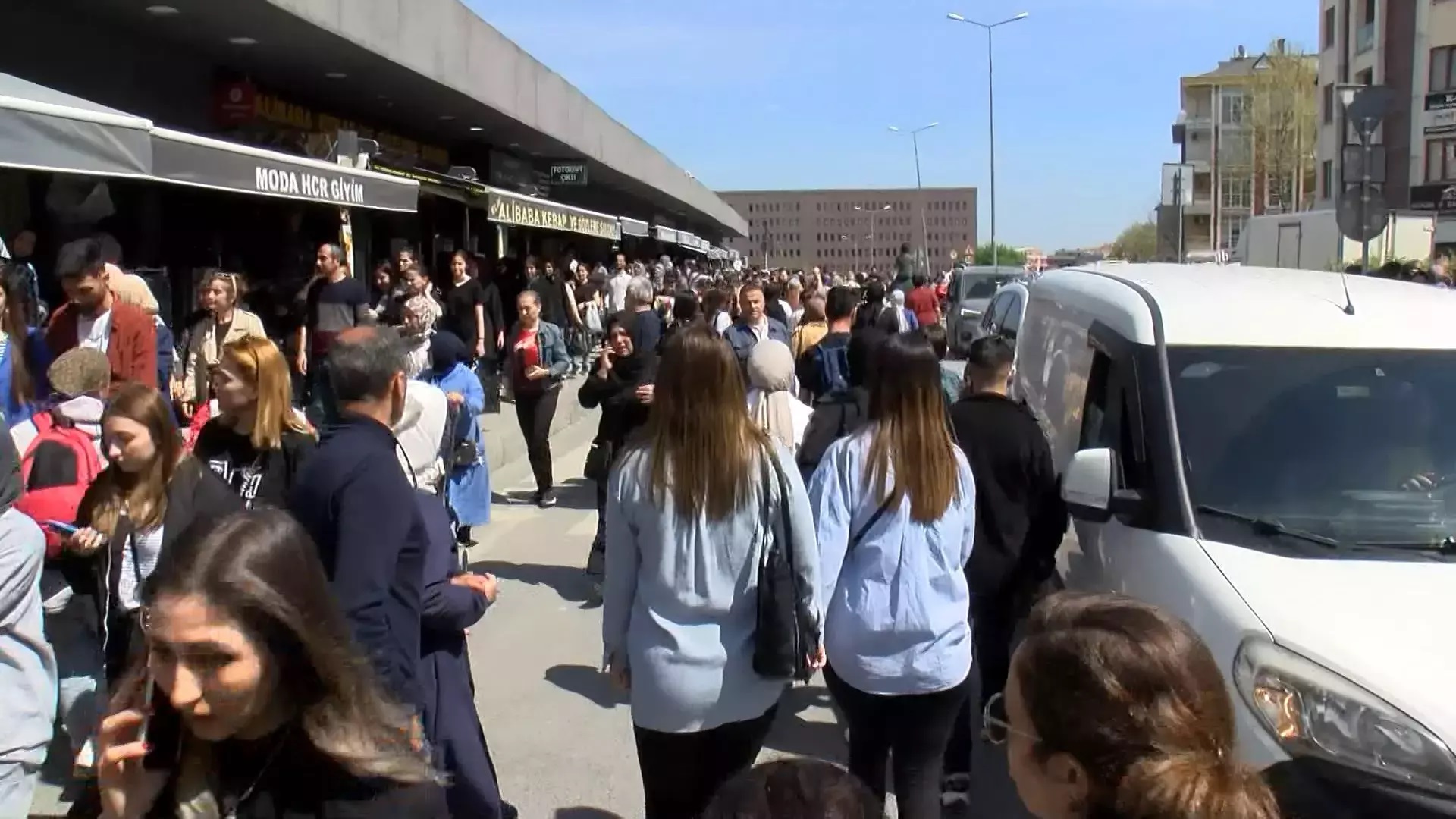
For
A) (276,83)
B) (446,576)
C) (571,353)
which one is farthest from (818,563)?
(571,353)

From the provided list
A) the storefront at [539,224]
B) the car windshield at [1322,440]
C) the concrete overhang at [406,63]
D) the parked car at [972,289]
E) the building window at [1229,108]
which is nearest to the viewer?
the car windshield at [1322,440]

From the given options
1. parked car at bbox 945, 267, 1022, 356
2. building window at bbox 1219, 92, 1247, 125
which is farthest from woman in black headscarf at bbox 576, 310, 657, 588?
building window at bbox 1219, 92, 1247, 125

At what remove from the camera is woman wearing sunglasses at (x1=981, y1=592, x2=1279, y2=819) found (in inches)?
64.3

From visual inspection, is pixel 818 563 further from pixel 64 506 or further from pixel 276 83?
pixel 276 83

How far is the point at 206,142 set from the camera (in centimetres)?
838

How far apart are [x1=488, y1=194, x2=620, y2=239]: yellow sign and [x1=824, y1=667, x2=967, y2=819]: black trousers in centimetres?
1292

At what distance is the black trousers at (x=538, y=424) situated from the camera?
1011cm

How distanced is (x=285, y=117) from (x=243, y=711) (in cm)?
1423

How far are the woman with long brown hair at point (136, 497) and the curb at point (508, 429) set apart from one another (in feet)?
20.4

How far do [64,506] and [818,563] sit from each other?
2760mm

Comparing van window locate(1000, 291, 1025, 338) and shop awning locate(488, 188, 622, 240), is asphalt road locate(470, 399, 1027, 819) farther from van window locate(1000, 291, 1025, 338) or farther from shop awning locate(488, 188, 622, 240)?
shop awning locate(488, 188, 622, 240)

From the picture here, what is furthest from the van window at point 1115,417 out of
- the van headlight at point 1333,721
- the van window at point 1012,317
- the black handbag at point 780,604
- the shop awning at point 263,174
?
the shop awning at point 263,174

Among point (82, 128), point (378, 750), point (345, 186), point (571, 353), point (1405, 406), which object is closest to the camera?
point (378, 750)

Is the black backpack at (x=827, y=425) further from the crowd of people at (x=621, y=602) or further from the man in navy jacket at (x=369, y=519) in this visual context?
the man in navy jacket at (x=369, y=519)
